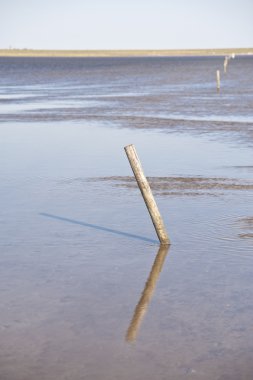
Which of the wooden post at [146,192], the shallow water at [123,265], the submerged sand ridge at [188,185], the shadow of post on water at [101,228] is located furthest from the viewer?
the submerged sand ridge at [188,185]

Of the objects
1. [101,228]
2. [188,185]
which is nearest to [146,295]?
[101,228]

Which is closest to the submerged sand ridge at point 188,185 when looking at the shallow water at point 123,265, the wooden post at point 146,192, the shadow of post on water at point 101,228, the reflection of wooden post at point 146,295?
the shallow water at point 123,265

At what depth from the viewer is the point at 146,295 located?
8641 mm

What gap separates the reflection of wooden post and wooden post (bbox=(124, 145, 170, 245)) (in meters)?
0.20

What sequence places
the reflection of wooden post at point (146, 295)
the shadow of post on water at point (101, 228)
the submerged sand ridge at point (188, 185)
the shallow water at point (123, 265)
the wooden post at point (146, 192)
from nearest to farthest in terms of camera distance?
the shallow water at point (123, 265), the reflection of wooden post at point (146, 295), the wooden post at point (146, 192), the shadow of post on water at point (101, 228), the submerged sand ridge at point (188, 185)

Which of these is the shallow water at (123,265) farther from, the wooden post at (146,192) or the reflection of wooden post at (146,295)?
the wooden post at (146,192)

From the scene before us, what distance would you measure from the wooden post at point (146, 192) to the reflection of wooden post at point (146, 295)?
0.65 ft

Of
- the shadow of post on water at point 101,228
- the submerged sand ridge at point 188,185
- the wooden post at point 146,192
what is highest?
the submerged sand ridge at point 188,185

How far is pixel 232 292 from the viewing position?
8.70 metres

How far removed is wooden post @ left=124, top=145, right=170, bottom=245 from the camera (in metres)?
10.1

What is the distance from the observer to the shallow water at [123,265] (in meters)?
6.91

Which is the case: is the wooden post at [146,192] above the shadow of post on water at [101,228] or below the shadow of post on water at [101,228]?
Answer: above

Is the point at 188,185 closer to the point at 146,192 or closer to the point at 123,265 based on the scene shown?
the point at 146,192

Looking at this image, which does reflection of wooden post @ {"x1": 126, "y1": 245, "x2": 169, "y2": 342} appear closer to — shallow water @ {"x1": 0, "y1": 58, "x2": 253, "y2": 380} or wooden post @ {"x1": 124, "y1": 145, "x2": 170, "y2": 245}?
shallow water @ {"x1": 0, "y1": 58, "x2": 253, "y2": 380}
